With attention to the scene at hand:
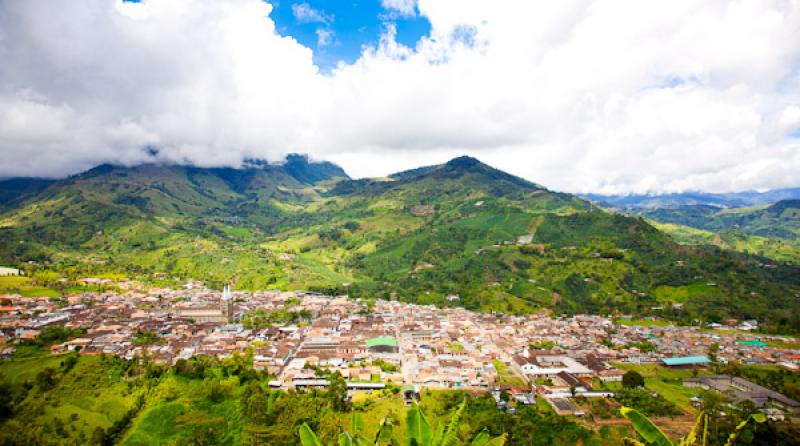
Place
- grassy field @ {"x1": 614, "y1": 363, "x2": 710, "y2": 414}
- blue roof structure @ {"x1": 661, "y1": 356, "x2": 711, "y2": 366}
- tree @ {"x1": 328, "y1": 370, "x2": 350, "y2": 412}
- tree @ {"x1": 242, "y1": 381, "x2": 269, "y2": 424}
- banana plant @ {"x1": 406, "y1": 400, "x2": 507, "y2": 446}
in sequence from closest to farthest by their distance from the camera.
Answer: banana plant @ {"x1": 406, "y1": 400, "x2": 507, "y2": 446}, tree @ {"x1": 242, "y1": 381, "x2": 269, "y2": 424}, tree @ {"x1": 328, "y1": 370, "x2": 350, "y2": 412}, grassy field @ {"x1": 614, "y1": 363, "x2": 710, "y2": 414}, blue roof structure @ {"x1": 661, "y1": 356, "x2": 711, "y2": 366}

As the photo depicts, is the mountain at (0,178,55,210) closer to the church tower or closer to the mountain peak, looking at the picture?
the church tower

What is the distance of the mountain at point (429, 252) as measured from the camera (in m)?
59.5

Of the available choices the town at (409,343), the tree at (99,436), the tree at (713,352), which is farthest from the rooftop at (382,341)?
the tree at (713,352)

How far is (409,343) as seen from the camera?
41125 mm

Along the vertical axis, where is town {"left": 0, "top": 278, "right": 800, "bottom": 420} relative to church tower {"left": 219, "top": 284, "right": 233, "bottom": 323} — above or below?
below

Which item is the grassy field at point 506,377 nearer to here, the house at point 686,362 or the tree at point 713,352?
the house at point 686,362

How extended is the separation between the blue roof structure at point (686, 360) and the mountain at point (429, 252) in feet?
57.1

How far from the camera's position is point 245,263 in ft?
260

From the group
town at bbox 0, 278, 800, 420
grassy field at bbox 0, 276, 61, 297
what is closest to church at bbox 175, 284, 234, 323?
town at bbox 0, 278, 800, 420

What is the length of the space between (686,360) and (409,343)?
25.9m

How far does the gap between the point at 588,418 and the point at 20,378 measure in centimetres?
3934

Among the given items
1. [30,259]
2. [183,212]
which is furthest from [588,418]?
[183,212]

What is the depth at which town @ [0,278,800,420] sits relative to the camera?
105 ft

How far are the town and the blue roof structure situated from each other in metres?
0.14
